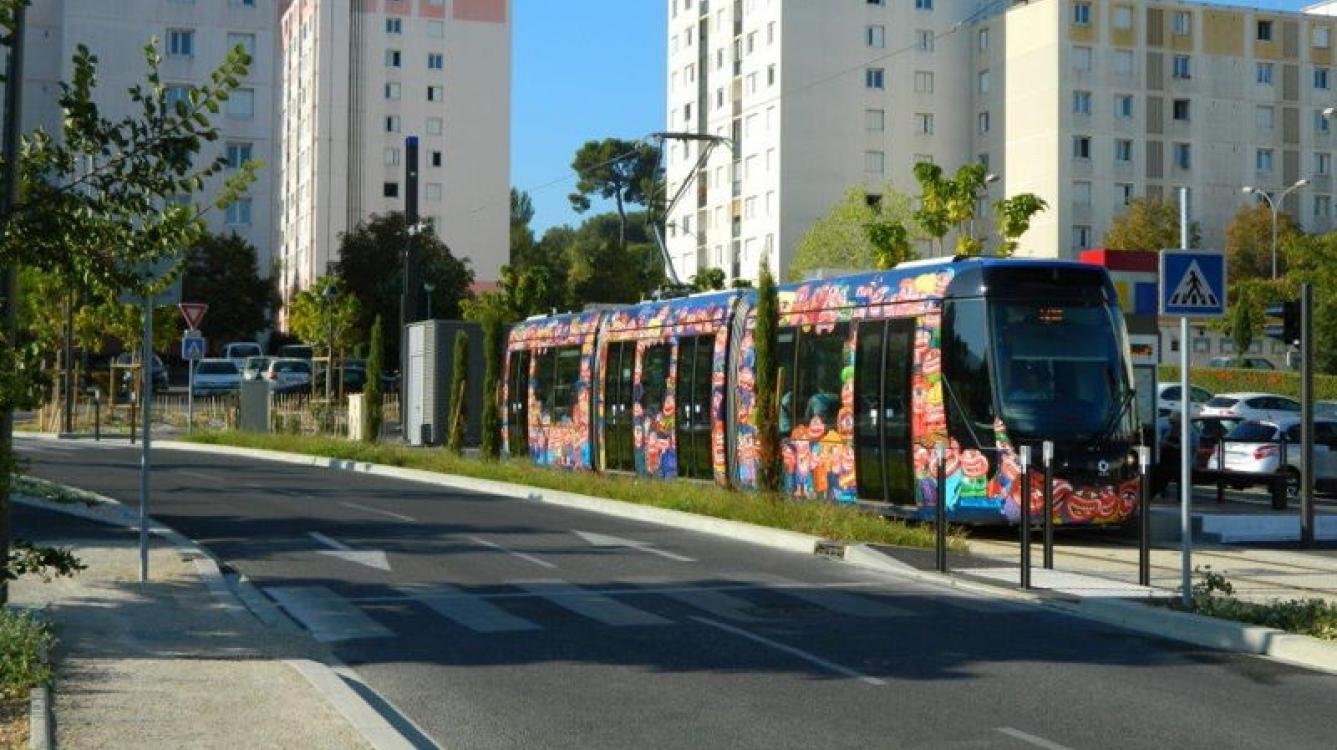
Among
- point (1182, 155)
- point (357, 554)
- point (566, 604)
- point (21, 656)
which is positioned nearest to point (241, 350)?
point (1182, 155)

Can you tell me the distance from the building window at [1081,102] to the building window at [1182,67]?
5775 mm

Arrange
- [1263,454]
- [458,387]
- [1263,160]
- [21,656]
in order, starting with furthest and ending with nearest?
[1263,160] → [458,387] → [1263,454] → [21,656]

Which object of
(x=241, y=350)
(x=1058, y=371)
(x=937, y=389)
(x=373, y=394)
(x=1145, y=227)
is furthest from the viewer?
(x=241, y=350)

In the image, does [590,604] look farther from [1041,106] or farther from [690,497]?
[1041,106]

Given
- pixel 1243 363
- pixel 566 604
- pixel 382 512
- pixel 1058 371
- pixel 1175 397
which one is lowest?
pixel 566 604

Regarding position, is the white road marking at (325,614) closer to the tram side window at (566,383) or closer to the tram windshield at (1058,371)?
the tram windshield at (1058,371)

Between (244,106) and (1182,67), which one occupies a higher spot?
(1182,67)

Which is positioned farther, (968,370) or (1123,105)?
(1123,105)

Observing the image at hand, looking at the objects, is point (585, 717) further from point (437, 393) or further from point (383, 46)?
point (383, 46)

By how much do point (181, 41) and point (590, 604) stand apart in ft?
280

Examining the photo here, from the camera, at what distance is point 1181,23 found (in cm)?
8581

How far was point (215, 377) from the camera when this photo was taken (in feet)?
232

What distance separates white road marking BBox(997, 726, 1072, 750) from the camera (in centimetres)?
884

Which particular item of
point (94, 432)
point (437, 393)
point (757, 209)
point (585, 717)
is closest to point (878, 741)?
point (585, 717)
